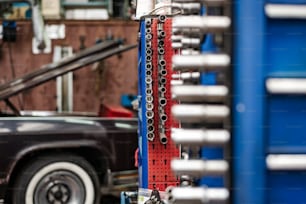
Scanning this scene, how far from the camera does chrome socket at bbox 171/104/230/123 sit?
4.76 ft

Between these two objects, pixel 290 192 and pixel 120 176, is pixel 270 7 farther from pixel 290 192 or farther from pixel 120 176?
pixel 120 176

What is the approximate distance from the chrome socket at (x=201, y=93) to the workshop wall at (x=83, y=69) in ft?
22.5

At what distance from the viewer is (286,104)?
1526 mm

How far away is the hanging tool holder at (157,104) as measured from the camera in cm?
339

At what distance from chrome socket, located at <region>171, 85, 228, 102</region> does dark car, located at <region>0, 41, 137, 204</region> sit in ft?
11.4

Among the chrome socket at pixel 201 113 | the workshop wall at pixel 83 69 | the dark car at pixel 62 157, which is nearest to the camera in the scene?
the chrome socket at pixel 201 113

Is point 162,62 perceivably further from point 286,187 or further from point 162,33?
point 286,187

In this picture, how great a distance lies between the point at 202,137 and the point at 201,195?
0.49 ft

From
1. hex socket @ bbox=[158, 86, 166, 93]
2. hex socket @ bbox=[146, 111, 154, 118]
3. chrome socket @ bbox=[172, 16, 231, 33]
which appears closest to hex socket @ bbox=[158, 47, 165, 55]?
hex socket @ bbox=[158, 86, 166, 93]

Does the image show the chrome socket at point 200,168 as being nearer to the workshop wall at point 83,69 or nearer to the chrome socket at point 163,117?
the chrome socket at point 163,117

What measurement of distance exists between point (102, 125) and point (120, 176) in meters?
0.48

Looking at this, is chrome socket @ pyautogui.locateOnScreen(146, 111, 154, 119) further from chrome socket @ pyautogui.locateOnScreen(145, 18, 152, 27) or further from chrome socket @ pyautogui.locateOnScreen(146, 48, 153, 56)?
chrome socket @ pyautogui.locateOnScreen(145, 18, 152, 27)

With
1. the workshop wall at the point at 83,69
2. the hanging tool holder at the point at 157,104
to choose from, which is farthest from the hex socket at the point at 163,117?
the workshop wall at the point at 83,69

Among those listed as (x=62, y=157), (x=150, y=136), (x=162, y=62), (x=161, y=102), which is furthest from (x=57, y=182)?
(x=162, y=62)
